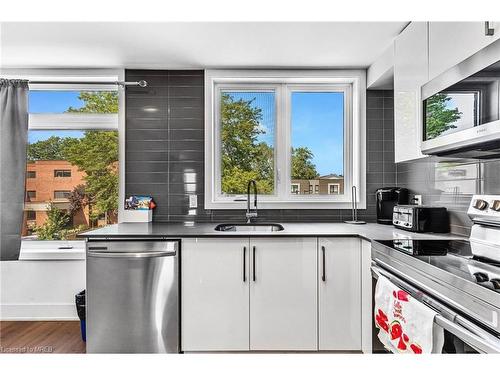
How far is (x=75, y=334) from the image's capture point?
278 cm

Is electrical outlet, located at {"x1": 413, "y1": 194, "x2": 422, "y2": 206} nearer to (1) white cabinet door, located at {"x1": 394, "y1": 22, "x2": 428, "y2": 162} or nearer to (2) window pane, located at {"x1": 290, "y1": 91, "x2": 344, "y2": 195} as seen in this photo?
(1) white cabinet door, located at {"x1": 394, "y1": 22, "x2": 428, "y2": 162}

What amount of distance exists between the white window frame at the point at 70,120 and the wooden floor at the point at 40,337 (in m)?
0.56

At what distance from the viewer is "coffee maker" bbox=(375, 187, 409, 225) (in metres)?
2.82

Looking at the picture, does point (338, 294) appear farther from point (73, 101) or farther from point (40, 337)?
point (73, 101)

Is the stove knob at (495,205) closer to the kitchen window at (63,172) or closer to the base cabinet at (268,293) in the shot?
the base cabinet at (268,293)

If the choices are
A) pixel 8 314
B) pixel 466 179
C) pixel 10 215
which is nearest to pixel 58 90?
pixel 10 215

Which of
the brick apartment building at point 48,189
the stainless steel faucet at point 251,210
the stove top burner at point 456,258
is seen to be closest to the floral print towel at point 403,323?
the stove top burner at point 456,258

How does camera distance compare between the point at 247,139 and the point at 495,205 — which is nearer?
the point at 495,205

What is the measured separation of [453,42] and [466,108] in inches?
17.2

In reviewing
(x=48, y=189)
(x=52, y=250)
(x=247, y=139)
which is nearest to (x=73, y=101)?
(x=48, y=189)

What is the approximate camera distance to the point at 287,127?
3158 mm

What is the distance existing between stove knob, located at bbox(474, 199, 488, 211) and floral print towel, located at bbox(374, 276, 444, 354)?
0.52 meters
